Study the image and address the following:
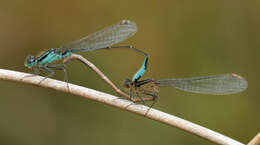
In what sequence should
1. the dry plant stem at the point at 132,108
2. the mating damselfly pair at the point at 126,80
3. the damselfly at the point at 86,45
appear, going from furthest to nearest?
the damselfly at the point at 86,45 < the mating damselfly pair at the point at 126,80 < the dry plant stem at the point at 132,108

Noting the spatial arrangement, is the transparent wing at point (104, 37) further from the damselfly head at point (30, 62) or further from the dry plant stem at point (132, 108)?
the dry plant stem at point (132, 108)

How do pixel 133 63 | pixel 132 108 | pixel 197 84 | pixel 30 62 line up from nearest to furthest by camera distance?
pixel 132 108, pixel 197 84, pixel 30 62, pixel 133 63

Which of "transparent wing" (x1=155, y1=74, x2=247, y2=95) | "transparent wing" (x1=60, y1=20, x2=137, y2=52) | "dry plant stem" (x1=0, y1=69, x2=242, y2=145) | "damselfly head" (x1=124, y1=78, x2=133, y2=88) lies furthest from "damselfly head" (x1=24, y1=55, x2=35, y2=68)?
"transparent wing" (x1=155, y1=74, x2=247, y2=95)

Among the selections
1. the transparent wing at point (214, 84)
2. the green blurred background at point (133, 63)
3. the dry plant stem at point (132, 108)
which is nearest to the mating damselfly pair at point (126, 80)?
the transparent wing at point (214, 84)

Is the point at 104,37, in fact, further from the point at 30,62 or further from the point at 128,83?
the point at 30,62

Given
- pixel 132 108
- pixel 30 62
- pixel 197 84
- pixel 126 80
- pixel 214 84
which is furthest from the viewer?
pixel 126 80

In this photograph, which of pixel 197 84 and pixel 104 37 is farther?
pixel 104 37

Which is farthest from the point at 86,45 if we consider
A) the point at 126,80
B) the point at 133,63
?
the point at 133,63
